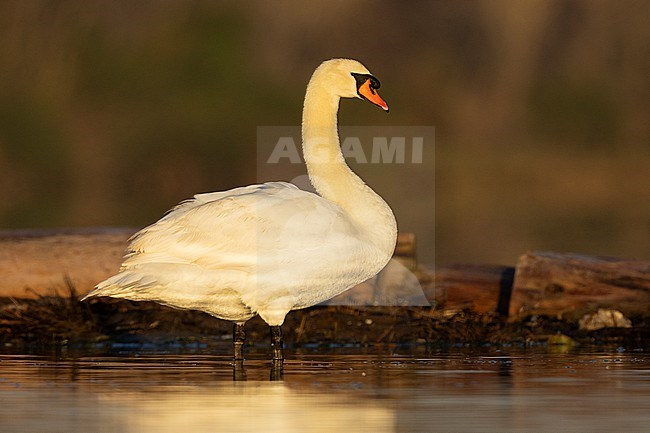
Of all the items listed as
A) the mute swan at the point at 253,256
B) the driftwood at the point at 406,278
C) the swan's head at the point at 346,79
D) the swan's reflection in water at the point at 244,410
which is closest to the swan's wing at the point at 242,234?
the mute swan at the point at 253,256

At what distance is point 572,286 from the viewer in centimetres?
1095

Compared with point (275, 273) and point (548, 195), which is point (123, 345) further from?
point (548, 195)

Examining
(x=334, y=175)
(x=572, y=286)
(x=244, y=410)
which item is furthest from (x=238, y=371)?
(x=572, y=286)

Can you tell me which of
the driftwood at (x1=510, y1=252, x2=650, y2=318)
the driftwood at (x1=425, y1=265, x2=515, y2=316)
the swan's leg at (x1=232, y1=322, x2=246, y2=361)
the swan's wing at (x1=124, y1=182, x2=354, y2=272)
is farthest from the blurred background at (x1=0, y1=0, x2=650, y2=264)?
the swan's wing at (x1=124, y1=182, x2=354, y2=272)

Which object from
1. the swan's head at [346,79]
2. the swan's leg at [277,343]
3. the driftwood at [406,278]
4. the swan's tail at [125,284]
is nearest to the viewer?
the swan's tail at [125,284]

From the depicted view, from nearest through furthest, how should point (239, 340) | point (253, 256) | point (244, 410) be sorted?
1. point (244, 410)
2. point (253, 256)
3. point (239, 340)

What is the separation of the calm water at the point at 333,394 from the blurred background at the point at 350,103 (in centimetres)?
658

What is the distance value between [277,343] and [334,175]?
1.04m

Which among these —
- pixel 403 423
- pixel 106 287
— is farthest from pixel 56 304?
pixel 403 423

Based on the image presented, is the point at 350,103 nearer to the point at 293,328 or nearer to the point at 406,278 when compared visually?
the point at 406,278

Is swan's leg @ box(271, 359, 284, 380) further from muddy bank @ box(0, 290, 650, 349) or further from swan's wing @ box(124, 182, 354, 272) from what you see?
muddy bank @ box(0, 290, 650, 349)

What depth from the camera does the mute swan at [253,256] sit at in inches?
348

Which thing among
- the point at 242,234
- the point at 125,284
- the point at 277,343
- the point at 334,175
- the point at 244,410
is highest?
the point at 334,175

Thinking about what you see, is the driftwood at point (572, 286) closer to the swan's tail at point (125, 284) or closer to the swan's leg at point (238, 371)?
the swan's leg at point (238, 371)
